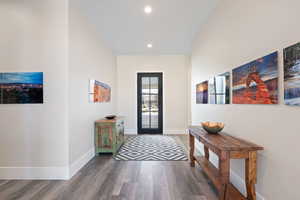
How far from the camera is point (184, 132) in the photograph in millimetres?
5973

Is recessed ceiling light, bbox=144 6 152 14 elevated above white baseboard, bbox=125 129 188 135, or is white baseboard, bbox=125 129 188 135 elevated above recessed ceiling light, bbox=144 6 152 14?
recessed ceiling light, bbox=144 6 152 14

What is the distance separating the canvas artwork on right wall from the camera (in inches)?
48.6

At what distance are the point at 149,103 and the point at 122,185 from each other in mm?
3984

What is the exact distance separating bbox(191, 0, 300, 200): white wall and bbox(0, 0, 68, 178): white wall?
2520mm

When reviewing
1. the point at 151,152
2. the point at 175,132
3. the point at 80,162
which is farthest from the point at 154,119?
the point at 80,162

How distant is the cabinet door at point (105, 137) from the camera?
3625 mm

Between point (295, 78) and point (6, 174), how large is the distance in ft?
12.8

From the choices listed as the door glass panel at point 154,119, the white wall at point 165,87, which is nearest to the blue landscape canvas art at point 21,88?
the white wall at point 165,87

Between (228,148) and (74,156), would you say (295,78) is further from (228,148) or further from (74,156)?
(74,156)

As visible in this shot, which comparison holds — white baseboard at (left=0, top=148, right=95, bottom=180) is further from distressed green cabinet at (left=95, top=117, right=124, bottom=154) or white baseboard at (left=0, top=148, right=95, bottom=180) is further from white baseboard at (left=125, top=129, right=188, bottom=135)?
white baseboard at (left=125, top=129, right=188, bottom=135)

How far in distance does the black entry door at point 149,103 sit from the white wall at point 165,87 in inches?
6.4

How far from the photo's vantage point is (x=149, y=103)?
612cm

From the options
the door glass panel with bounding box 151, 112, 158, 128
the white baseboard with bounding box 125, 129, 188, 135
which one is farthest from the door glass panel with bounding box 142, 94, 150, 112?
the white baseboard with bounding box 125, 129, 188, 135

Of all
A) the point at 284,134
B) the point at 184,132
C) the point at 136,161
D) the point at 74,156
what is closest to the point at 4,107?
the point at 74,156
